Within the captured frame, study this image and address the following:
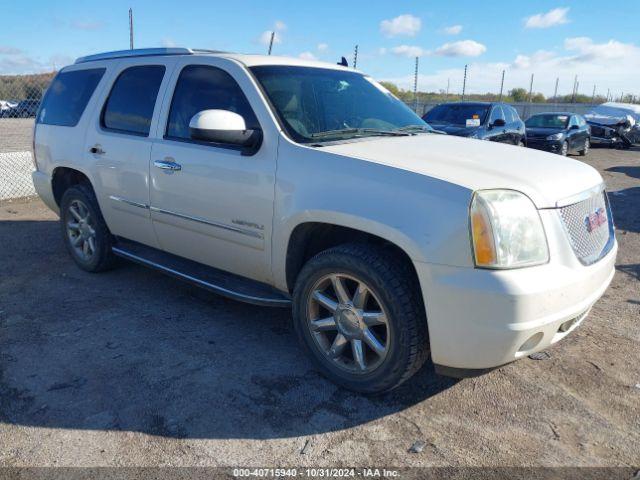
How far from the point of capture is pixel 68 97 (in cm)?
518

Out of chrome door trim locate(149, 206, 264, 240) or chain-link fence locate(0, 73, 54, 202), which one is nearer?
chrome door trim locate(149, 206, 264, 240)

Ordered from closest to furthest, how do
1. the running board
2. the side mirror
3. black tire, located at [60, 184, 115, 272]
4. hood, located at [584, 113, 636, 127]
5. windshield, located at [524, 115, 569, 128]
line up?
the side mirror < the running board < black tire, located at [60, 184, 115, 272] < windshield, located at [524, 115, 569, 128] < hood, located at [584, 113, 636, 127]

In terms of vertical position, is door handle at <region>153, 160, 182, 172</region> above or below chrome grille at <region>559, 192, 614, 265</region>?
above

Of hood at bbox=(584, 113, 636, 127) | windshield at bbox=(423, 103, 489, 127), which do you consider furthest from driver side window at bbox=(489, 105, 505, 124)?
hood at bbox=(584, 113, 636, 127)

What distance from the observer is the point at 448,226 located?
2641mm

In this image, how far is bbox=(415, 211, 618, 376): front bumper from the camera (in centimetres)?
257

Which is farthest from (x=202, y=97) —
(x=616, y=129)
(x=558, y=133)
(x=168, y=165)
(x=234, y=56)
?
(x=616, y=129)

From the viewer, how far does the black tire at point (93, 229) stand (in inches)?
194

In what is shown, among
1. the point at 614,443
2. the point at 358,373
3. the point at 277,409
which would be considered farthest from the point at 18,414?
the point at 614,443

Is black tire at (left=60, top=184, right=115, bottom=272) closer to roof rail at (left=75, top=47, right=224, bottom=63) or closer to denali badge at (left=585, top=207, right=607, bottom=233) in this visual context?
roof rail at (left=75, top=47, right=224, bottom=63)

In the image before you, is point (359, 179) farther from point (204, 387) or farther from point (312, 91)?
point (204, 387)

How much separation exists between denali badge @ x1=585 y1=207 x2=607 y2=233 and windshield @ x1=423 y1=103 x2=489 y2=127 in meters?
8.42

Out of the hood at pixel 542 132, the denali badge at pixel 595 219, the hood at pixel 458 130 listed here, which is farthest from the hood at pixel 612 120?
the denali badge at pixel 595 219

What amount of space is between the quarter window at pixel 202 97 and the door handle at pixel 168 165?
0.64ft
